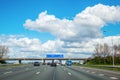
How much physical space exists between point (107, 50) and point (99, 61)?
24.6 m

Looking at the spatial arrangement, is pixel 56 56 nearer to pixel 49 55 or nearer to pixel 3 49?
pixel 49 55

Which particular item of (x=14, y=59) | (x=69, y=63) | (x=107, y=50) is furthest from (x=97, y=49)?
(x=14, y=59)

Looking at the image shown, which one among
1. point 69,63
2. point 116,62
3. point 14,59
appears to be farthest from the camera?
point 14,59

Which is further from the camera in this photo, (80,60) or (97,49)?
(80,60)

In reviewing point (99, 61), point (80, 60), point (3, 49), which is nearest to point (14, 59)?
point (3, 49)

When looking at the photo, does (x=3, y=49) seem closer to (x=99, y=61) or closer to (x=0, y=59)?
(x=0, y=59)

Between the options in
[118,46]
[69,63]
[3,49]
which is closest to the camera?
[69,63]

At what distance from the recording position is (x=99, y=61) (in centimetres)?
11469

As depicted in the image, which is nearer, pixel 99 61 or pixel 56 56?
pixel 99 61

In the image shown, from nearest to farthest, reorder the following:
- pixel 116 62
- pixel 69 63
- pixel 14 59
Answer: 1. pixel 116 62
2. pixel 69 63
3. pixel 14 59

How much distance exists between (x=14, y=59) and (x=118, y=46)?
223ft

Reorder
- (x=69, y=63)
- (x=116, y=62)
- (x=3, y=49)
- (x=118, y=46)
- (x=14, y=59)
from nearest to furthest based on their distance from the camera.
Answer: (x=116, y=62)
(x=69, y=63)
(x=118, y=46)
(x=3, y=49)
(x=14, y=59)

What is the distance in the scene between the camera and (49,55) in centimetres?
13975

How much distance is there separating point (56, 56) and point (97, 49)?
1970 cm
